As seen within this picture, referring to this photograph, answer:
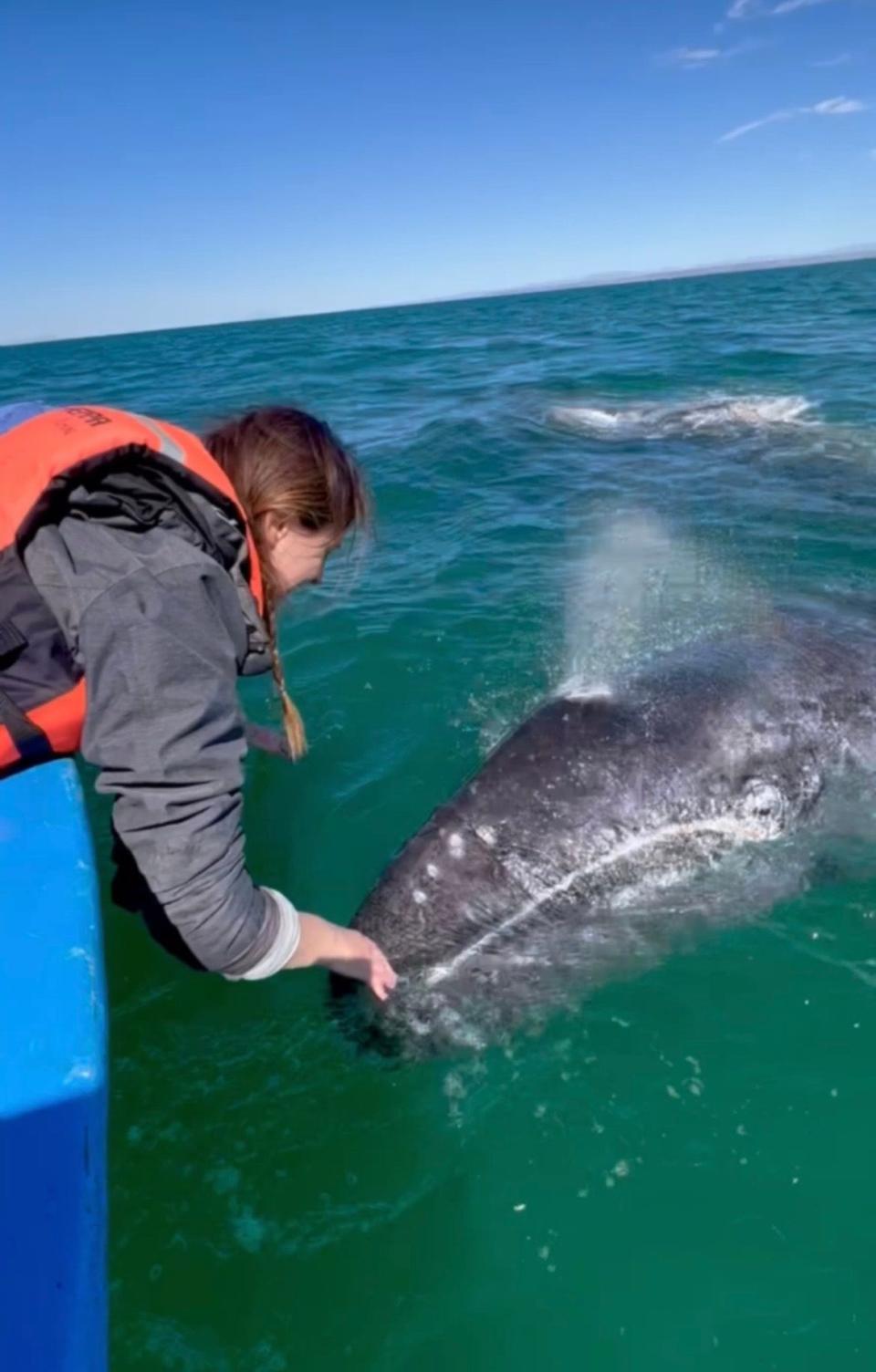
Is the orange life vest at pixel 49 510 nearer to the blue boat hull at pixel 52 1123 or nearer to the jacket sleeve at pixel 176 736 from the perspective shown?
the jacket sleeve at pixel 176 736

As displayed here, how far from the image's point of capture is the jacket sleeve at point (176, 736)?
2809 millimetres

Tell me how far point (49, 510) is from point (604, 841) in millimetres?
3325

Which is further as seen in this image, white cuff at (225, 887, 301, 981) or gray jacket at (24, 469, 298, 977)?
white cuff at (225, 887, 301, 981)

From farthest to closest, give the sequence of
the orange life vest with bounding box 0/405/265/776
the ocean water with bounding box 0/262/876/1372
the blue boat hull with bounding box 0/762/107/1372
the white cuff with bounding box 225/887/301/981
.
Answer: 1. the ocean water with bounding box 0/262/876/1372
2. the white cuff with bounding box 225/887/301/981
3. the orange life vest with bounding box 0/405/265/776
4. the blue boat hull with bounding box 0/762/107/1372

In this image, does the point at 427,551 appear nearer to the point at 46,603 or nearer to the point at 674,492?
the point at 674,492

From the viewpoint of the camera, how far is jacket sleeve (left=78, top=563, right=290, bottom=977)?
9.21 feet

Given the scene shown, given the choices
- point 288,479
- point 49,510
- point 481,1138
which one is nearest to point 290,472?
point 288,479

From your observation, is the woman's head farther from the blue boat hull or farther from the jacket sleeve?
the blue boat hull

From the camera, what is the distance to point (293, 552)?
11.9 ft

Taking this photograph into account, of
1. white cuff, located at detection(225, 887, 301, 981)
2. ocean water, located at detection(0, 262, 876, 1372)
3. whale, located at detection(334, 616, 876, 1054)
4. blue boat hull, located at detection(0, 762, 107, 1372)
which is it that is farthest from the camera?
whale, located at detection(334, 616, 876, 1054)

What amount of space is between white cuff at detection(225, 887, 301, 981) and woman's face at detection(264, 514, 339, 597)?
1174mm

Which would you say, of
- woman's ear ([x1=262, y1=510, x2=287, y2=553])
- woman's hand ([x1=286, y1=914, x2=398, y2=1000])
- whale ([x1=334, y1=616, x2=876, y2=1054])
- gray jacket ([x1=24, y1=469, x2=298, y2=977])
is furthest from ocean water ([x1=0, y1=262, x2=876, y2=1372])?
gray jacket ([x1=24, y1=469, x2=298, y2=977])

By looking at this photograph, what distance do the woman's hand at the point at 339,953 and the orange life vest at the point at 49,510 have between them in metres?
1.10

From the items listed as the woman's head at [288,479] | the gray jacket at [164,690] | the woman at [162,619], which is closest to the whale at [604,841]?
the woman at [162,619]
